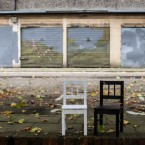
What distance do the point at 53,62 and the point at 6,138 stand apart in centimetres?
2181

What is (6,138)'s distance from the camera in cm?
633

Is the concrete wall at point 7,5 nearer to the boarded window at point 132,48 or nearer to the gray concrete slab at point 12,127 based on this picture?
the boarded window at point 132,48

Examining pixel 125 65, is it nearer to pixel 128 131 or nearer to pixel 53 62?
pixel 53 62

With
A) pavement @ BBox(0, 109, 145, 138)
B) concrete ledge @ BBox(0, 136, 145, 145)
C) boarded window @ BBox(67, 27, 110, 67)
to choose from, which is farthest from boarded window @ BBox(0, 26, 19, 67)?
concrete ledge @ BBox(0, 136, 145, 145)

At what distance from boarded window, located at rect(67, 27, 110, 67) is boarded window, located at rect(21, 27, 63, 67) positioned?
89 centimetres

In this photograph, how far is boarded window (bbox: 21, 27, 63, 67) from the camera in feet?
92.3

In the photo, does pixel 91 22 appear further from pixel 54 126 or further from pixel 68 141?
pixel 68 141

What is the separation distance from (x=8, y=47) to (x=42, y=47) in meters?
2.67

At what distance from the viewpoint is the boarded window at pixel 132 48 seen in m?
28.0

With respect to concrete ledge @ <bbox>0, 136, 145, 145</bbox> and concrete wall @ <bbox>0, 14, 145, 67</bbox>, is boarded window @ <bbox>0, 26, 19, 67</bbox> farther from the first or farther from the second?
concrete ledge @ <bbox>0, 136, 145, 145</bbox>

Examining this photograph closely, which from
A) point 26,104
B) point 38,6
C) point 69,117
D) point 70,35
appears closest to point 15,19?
point 38,6

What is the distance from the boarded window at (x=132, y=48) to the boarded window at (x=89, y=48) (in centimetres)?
127

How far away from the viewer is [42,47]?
93.3 ft

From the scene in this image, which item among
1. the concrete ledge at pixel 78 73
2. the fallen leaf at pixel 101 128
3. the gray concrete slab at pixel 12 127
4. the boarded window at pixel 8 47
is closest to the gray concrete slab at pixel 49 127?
the gray concrete slab at pixel 12 127
